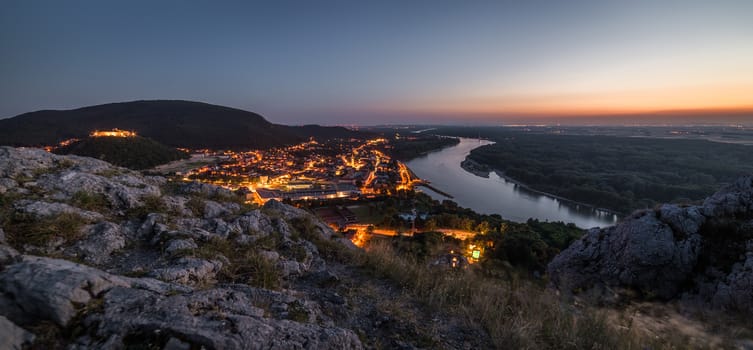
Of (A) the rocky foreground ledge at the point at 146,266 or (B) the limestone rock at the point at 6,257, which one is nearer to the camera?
(A) the rocky foreground ledge at the point at 146,266

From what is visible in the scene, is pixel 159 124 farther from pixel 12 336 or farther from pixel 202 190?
pixel 12 336

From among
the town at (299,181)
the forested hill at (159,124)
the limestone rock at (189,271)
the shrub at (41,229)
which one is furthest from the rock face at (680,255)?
the forested hill at (159,124)

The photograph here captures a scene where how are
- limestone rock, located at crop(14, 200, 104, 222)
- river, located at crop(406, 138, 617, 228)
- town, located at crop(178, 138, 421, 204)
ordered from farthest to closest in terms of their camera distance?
town, located at crop(178, 138, 421, 204)
river, located at crop(406, 138, 617, 228)
limestone rock, located at crop(14, 200, 104, 222)

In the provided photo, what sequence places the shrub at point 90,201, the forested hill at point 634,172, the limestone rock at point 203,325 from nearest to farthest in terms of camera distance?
the limestone rock at point 203,325 < the shrub at point 90,201 < the forested hill at point 634,172

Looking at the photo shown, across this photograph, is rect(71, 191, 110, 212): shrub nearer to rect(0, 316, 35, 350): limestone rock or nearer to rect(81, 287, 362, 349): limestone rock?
rect(81, 287, 362, 349): limestone rock

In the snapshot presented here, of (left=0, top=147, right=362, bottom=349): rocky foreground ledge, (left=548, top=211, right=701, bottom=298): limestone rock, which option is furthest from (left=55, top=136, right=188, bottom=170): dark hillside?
(left=548, top=211, right=701, bottom=298): limestone rock

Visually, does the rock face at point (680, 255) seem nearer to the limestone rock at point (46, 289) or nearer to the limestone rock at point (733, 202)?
the limestone rock at point (733, 202)

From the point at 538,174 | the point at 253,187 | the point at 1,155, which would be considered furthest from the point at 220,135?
the point at 1,155
